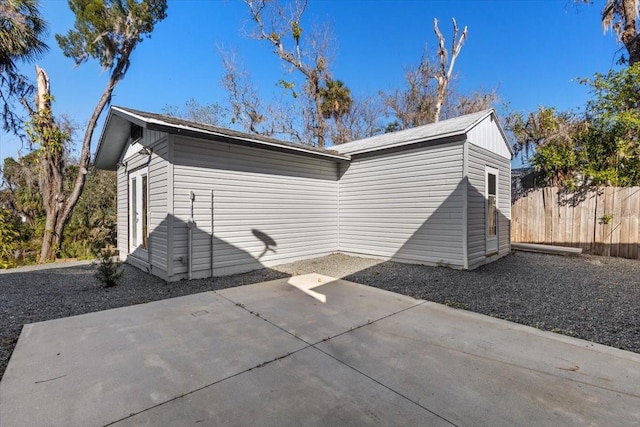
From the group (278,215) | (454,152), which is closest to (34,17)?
(278,215)

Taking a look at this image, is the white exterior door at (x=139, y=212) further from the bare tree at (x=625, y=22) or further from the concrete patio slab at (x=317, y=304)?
the bare tree at (x=625, y=22)

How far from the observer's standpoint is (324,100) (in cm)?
1683

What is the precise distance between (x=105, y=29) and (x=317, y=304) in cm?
1340

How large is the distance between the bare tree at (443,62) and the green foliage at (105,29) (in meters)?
13.5

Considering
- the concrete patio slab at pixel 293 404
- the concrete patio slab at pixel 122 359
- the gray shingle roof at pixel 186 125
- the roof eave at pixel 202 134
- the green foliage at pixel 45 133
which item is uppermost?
the green foliage at pixel 45 133

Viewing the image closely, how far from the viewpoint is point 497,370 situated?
245 cm

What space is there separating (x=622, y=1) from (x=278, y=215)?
1300 cm

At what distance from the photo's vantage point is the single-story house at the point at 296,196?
5.64m

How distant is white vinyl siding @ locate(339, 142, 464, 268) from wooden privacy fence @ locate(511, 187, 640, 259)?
4593 mm

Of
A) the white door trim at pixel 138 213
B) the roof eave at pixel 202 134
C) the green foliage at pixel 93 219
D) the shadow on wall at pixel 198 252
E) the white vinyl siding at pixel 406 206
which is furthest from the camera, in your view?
the green foliage at pixel 93 219

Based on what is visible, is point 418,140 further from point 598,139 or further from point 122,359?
point 122,359

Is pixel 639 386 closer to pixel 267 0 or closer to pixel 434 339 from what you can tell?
pixel 434 339

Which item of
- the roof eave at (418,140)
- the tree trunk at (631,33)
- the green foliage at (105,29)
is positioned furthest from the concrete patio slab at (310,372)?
the green foliage at (105,29)

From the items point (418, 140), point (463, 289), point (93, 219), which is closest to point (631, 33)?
point (418, 140)
